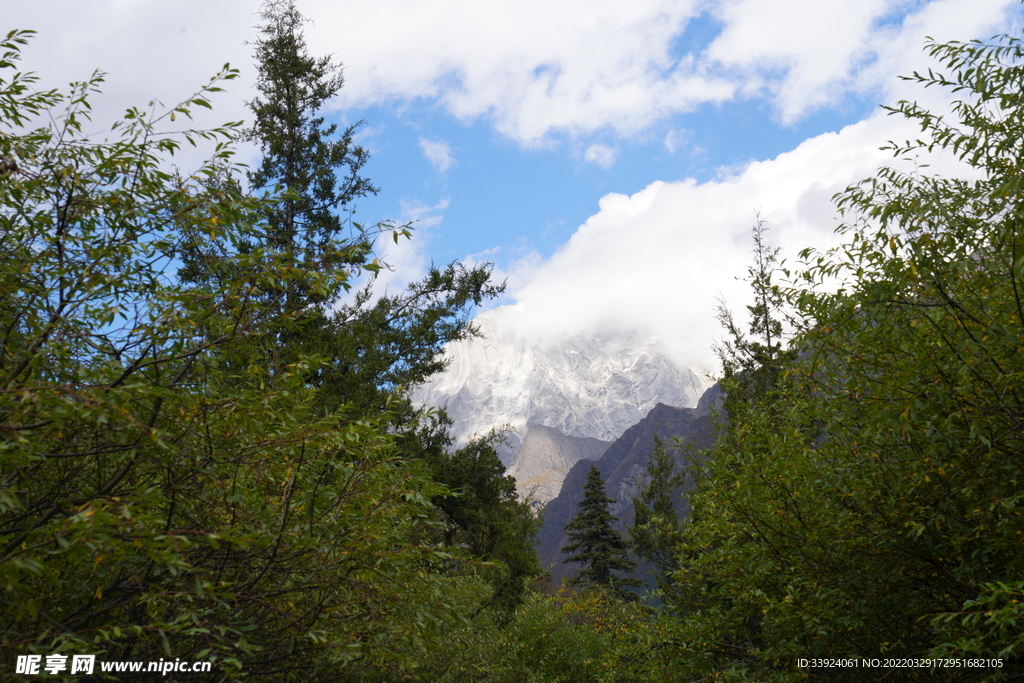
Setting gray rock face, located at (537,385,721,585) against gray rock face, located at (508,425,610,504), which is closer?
gray rock face, located at (537,385,721,585)

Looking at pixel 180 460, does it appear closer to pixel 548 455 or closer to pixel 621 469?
pixel 621 469

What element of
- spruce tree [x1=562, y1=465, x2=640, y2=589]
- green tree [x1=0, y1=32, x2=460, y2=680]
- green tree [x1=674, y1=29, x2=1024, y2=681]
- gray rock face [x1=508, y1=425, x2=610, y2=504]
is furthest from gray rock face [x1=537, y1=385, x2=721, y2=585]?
green tree [x1=0, y1=32, x2=460, y2=680]

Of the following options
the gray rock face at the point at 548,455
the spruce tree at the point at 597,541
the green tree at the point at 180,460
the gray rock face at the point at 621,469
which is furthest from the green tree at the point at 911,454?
the gray rock face at the point at 548,455

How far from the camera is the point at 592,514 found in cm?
4597

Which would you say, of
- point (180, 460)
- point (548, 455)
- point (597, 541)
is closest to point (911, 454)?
point (180, 460)

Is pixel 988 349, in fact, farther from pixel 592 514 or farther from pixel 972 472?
pixel 592 514

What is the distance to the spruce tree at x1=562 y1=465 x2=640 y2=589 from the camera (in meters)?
45.0

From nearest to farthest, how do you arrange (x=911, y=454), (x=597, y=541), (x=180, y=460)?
(x=180, y=460) < (x=911, y=454) < (x=597, y=541)

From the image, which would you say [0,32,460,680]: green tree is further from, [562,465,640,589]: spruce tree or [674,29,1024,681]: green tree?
[562,465,640,589]: spruce tree

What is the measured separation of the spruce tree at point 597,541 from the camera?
4500 cm

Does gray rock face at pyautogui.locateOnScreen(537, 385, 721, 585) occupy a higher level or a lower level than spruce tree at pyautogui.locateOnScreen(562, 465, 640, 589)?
higher

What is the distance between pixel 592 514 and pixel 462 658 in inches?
1277

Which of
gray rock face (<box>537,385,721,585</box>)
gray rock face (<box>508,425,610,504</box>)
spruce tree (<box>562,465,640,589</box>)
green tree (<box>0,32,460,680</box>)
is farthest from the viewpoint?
gray rock face (<box>508,425,610,504</box>)

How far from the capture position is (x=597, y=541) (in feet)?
151
